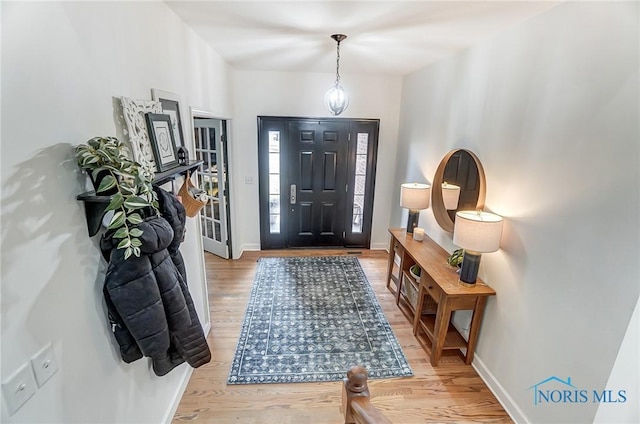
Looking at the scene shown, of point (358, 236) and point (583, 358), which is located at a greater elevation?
point (583, 358)

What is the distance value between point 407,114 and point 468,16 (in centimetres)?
208

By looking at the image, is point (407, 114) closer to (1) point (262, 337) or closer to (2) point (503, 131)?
(2) point (503, 131)

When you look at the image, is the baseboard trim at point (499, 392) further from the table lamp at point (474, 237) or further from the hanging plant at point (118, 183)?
the hanging plant at point (118, 183)

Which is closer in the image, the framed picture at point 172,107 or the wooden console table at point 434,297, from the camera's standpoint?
the framed picture at point 172,107

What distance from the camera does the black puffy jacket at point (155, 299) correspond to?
1.17m

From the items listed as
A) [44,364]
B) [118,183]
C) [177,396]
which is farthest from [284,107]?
[44,364]

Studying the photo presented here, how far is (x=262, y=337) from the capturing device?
104 inches

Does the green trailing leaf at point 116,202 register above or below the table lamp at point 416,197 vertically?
above

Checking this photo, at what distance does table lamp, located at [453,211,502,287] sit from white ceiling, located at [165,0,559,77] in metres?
1.29

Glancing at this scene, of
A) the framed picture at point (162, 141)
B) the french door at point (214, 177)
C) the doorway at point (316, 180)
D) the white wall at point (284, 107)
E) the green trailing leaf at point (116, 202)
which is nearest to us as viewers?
the green trailing leaf at point (116, 202)

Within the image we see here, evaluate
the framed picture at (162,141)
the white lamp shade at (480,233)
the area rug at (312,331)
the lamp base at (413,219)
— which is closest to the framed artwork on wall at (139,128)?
the framed picture at (162,141)

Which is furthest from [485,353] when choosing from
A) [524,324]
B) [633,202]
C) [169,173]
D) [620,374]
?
[169,173]

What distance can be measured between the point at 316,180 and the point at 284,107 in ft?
3.59

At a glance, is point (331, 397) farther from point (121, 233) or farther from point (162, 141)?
point (162, 141)
